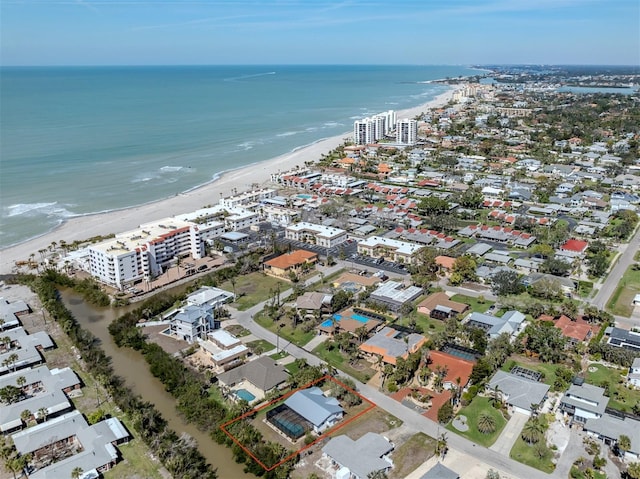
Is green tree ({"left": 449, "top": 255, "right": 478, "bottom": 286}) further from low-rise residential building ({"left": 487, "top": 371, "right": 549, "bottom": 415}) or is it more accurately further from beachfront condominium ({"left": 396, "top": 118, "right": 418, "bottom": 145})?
beachfront condominium ({"left": 396, "top": 118, "right": 418, "bottom": 145})

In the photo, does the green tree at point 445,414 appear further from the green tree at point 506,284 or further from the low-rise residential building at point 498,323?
the green tree at point 506,284

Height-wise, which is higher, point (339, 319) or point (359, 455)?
point (339, 319)

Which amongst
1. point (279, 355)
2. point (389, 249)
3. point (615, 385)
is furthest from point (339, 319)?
point (615, 385)

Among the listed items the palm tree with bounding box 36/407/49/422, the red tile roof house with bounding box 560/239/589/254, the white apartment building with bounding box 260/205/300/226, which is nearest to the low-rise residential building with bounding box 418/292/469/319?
the red tile roof house with bounding box 560/239/589/254

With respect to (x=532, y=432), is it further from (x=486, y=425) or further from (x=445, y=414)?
(x=445, y=414)

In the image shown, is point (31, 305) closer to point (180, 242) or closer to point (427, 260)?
point (180, 242)

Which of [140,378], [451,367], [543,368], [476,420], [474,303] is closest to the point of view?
[476,420]
